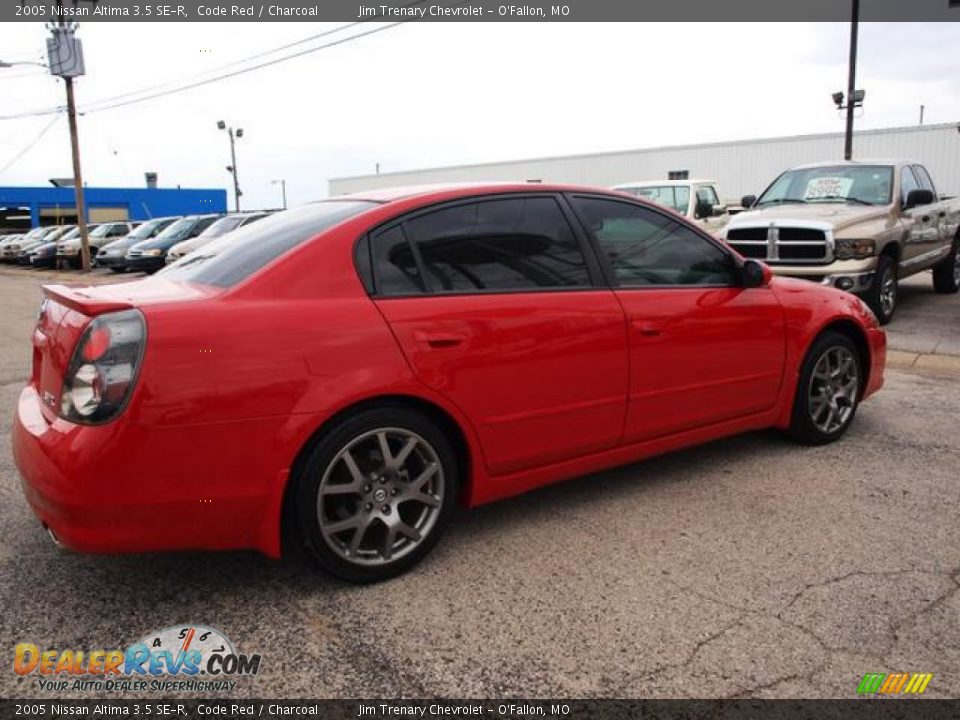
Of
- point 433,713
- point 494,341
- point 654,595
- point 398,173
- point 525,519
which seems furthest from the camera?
point 398,173

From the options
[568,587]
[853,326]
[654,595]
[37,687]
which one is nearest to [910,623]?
[654,595]

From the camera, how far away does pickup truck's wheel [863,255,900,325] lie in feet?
28.4

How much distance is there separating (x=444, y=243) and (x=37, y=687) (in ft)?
6.96

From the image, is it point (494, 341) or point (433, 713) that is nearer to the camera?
point (433, 713)

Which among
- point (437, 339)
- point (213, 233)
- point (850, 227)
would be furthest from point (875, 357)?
point (213, 233)

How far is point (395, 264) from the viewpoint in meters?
3.15

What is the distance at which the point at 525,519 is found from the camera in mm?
3688

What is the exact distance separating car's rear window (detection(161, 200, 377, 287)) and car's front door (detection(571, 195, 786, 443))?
3.81 feet

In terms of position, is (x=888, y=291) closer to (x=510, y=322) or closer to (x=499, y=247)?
(x=499, y=247)

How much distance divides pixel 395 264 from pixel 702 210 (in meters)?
11.2

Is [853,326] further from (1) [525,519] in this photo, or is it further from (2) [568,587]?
(2) [568,587]

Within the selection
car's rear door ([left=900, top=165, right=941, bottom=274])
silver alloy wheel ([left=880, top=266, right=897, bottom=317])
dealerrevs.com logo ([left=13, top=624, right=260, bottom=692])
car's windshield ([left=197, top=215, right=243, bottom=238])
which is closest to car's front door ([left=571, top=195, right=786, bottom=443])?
dealerrevs.com logo ([left=13, top=624, right=260, bottom=692])

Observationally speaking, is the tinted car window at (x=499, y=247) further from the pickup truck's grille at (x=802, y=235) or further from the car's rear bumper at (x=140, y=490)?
the pickup truck's grille at (x=802, y=235)

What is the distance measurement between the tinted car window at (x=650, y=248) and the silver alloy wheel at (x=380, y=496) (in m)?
1.35
